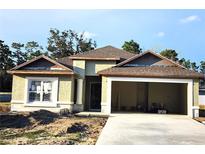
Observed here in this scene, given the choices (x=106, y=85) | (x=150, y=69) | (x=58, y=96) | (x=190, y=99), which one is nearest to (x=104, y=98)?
(x=106, y=85)

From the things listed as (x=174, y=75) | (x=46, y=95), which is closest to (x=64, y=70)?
(x=46, y=95)

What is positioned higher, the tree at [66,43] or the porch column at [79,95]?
the tree at [66,43]

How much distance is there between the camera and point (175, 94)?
78.8 ft

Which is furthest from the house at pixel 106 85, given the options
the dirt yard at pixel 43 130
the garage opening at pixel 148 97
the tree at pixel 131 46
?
the tree at pixel 131 46

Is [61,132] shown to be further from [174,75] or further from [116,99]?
[116,99]

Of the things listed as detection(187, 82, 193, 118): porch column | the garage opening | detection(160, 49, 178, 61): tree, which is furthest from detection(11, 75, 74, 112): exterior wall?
detection(160, 49, 178, 61): tree

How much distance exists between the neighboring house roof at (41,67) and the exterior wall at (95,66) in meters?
1.96

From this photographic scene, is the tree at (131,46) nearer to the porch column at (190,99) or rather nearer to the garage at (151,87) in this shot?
the garage at (151,87)

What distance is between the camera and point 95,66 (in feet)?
77.3

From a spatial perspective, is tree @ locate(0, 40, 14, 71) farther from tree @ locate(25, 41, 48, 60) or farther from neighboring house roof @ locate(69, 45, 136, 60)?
neighboring house roof @ locate(69, 45, 136, 60)

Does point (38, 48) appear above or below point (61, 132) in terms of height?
above

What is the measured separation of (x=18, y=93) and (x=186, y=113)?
1210cm

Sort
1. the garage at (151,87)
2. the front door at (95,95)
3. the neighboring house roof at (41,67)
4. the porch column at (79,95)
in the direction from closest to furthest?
the garage at (151,87) < the neighboring house roof at (41,67) < the porch column at (79,95) < the front door at (95,95)

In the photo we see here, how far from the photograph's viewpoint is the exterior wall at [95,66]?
77.0 feet
